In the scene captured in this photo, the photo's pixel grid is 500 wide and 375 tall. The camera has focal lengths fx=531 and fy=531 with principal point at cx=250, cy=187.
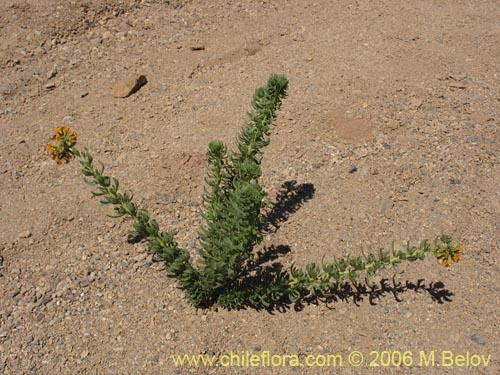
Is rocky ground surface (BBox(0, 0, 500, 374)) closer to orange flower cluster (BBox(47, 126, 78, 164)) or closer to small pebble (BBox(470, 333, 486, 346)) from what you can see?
small pebble (BBox(470, 333, 486, 346))

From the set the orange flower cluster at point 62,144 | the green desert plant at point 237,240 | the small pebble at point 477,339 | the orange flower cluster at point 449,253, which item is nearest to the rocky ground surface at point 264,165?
the small pebble at point 477,339

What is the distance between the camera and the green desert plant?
9.18 ft

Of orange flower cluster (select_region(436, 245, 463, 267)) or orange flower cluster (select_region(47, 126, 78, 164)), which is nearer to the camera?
orange flower cluster (select_region(47, 126, 78, 164))

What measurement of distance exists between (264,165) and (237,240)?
5.51 ft

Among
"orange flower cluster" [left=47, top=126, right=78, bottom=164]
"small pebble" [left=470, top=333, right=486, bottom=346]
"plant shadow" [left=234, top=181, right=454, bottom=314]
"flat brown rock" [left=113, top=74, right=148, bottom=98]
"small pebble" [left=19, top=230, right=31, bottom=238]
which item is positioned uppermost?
"orange flower cluster" [left=47, top=126, right=78, bottom=164]

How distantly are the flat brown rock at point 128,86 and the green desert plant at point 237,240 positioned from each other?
80.6 inches

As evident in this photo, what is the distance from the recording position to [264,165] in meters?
4.45

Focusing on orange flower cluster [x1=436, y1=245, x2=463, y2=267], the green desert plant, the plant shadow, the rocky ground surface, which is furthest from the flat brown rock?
orange flower cluster [x1=436, y1=245, x2=463, y2=267]

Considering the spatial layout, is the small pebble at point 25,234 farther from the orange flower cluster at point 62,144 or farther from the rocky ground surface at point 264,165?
the orange flower cluster at point 62,144

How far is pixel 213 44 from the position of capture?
575cm

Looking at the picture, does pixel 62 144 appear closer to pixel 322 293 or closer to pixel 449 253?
pixel 322 293

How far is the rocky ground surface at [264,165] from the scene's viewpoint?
343 cm

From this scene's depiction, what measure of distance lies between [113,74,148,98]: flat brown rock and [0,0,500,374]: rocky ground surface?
0.21 ft

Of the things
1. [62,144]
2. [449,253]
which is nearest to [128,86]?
[62,144]
